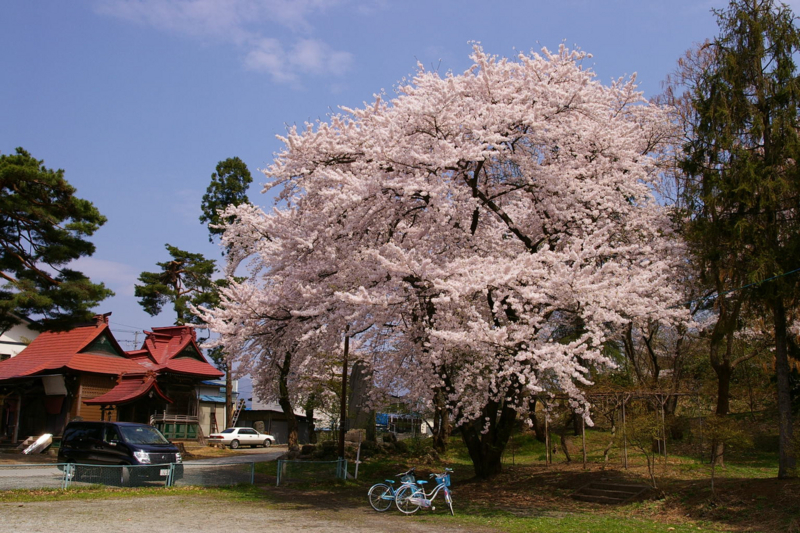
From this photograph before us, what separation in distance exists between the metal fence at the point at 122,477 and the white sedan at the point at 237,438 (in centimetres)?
1942

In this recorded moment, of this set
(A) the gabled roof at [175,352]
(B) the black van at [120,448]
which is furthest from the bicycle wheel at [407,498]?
(A) the gabled roof at [175,352]

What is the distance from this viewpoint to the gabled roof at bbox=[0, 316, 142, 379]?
28062 millimetres

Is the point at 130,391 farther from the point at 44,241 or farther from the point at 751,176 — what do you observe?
the point at 751,176

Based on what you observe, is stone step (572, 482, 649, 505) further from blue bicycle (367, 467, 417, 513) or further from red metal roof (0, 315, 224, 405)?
red metal roof (0, 315, 224, 405)

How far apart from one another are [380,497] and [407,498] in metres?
0.63

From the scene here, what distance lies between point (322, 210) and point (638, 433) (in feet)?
29.2

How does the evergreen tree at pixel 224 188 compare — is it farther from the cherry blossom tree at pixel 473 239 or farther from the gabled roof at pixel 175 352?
the cherry blossom tree at pixel 473 239

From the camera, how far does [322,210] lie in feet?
49.3

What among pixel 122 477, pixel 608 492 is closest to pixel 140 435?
pixel 122 477

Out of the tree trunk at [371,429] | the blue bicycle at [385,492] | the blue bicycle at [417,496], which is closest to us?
the blue bicycle at [417,496]

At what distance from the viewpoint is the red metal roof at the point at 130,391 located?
27.3 m

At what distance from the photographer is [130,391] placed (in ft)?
91.8

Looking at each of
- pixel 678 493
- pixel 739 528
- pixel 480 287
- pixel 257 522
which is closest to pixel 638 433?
pixel 678 493

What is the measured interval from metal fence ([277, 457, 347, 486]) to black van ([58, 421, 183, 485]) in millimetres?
2804
